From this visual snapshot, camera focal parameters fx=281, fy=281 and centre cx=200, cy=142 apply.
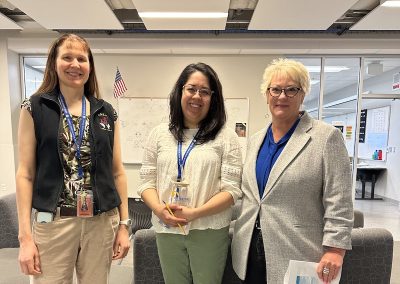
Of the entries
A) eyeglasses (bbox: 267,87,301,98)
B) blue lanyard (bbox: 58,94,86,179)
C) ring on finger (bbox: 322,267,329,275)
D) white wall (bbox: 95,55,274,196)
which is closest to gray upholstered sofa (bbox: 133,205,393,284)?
ring on finger (bbox: 322,267,329,275)

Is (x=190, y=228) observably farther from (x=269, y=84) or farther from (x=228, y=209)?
(x=269, y=84)

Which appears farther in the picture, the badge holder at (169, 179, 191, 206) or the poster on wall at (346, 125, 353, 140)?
the poster on wall at (346, 125, 353, 140)

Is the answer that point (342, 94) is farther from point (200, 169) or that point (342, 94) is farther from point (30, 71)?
point (200, 169)

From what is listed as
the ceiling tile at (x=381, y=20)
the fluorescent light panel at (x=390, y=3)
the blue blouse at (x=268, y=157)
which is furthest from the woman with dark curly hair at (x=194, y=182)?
the ceiling tile at (x=381, y=20)

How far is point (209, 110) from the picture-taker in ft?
4.49

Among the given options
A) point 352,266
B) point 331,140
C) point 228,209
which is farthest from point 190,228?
point 352,266

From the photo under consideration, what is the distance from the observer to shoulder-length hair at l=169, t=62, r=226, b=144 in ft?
4.33

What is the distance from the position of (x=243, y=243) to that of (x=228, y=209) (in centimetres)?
17

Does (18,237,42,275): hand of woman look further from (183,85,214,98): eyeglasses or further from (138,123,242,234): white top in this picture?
(183,85,214,98): eyeglasses

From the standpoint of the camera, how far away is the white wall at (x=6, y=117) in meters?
4.50

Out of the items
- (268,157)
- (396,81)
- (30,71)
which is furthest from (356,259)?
(30,71)

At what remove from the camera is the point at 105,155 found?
117cm

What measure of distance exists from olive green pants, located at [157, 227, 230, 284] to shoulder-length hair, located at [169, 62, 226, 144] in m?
0.44

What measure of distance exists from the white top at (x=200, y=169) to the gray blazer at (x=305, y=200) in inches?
4.5
